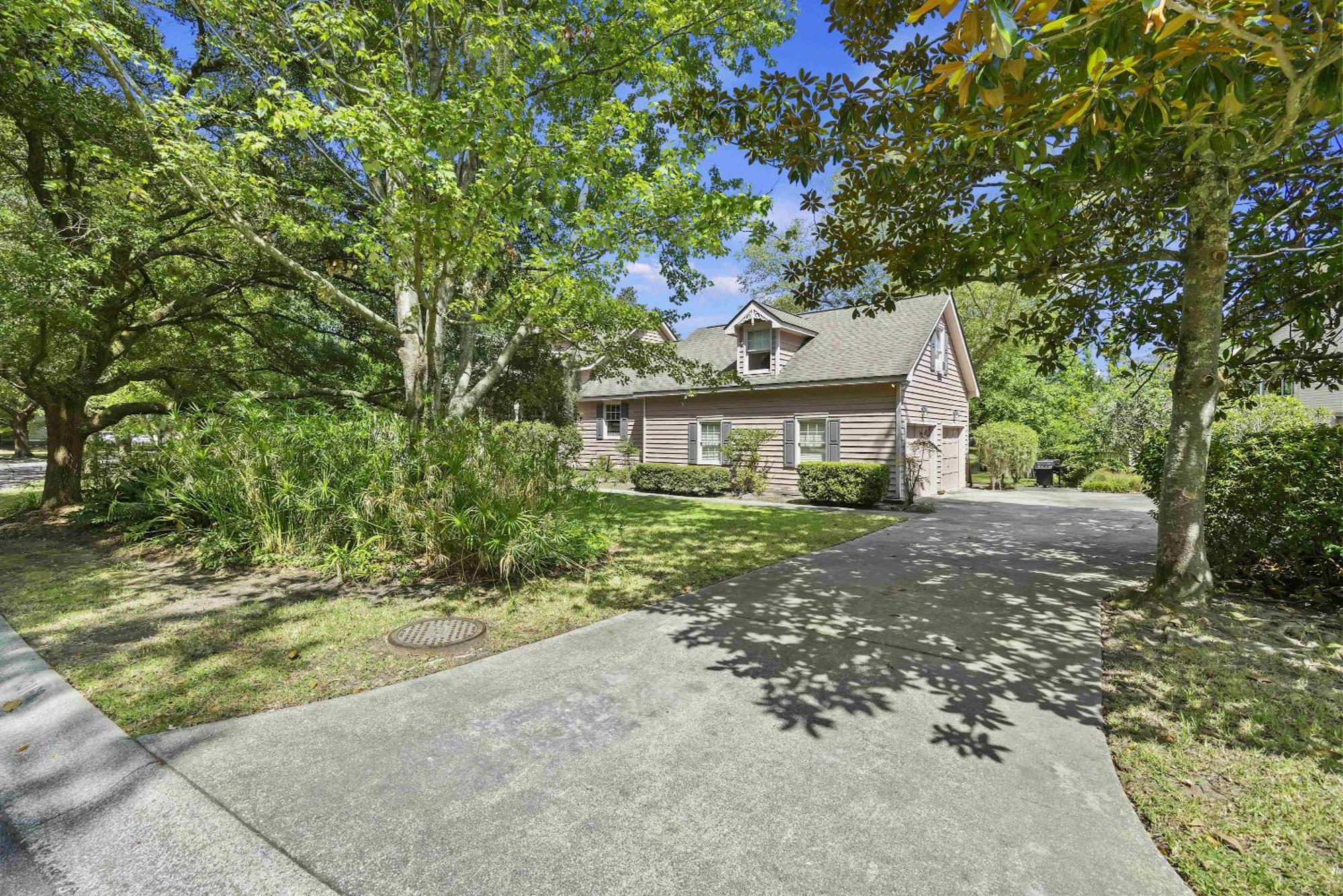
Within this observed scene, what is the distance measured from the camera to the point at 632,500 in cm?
1338

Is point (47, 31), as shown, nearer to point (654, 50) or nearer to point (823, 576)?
point (654, 50)

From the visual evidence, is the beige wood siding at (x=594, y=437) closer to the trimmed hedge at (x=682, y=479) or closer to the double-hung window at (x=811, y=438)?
the trimmed hedge at (x=682, y=479)

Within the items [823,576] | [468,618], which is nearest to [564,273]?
[468,618]

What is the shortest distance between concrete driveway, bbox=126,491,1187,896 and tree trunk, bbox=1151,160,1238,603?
1.33m

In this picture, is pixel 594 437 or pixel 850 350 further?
pixel 594 437

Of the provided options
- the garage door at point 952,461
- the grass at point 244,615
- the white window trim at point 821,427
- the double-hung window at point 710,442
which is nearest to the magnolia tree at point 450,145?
the grass at point 244,615

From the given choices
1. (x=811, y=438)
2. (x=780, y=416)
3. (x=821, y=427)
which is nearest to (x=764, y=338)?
(x=780, y=416)

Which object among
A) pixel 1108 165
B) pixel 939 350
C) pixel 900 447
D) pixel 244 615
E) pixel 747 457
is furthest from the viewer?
pixel 939 350

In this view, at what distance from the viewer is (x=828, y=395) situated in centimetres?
1422

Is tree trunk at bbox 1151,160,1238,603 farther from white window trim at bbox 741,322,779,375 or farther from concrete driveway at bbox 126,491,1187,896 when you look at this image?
white window trim at bbox 741,322,779,375

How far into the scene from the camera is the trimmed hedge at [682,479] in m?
14.9

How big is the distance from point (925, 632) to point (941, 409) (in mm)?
13082

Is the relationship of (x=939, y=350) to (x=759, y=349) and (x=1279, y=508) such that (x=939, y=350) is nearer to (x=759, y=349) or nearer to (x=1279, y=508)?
(x=759, y=349)

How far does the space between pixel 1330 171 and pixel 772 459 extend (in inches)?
427
